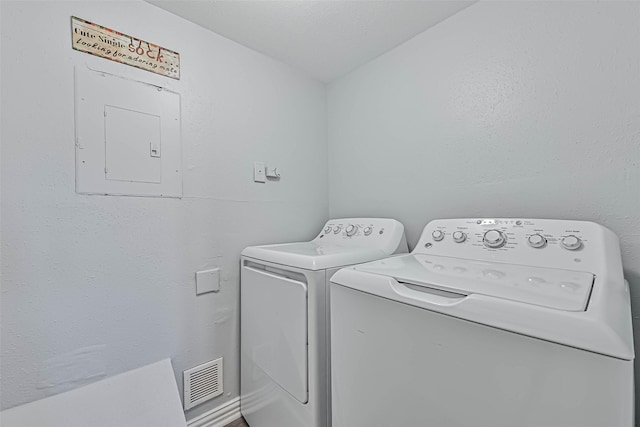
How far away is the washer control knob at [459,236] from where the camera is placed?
111 cm

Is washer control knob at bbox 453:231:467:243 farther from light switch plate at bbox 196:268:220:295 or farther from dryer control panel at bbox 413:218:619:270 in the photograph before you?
light switch plate at bbox 196:268:220:295

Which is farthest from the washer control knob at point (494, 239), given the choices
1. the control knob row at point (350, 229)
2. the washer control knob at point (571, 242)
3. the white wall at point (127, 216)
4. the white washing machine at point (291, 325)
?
the white wall at point (127, 216)

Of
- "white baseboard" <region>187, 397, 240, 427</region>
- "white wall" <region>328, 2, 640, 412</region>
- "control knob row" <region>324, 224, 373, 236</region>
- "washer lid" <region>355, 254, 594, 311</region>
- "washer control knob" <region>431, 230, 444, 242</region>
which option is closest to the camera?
"washer lid" <region>355, 254, 594, 311</region>

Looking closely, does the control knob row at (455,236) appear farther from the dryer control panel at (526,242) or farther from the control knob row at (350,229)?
the control knob row at (350,229)

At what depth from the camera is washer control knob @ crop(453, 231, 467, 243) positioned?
1108 millimetres

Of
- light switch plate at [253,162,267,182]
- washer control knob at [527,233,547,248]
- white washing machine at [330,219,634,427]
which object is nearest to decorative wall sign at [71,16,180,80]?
light switch plate at [253,162,267,182]

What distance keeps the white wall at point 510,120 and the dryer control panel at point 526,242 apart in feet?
0.59

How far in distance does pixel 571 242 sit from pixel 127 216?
1.70 metres

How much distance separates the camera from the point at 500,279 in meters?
0.73

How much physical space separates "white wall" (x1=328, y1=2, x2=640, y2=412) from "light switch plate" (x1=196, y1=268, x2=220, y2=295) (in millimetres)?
988

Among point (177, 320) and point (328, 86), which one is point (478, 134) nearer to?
point (328, 86)

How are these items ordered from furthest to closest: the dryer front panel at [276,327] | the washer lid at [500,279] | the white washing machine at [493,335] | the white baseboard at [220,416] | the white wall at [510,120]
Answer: the white baseboard at [220,416]
the dryer front panel at [276,327]
the white wall at [510,120]
the washer lid at [500,279]
the white washing machine at [493,335]

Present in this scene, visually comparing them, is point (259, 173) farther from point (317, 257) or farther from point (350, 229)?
point (317, 257)

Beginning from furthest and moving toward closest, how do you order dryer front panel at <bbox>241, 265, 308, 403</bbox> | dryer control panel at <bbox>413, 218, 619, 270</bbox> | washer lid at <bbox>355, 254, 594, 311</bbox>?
1. dryer front panel at <bbox>241, 265, 308, 403</bbox>
2. dryer control panel at <bbox>413, 218, 619, 270</bbox>
3. washer lid at <bbox>355, 254, 594, 311</bbox>
